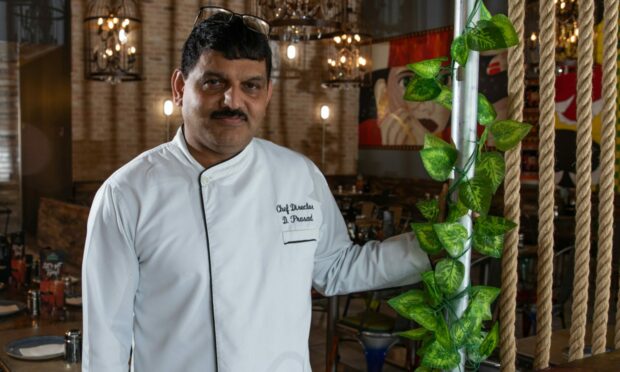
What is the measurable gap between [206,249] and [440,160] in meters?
0.69

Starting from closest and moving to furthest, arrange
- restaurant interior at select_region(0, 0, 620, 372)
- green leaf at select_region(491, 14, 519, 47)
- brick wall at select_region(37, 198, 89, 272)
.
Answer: green leaf at select_region(491, 14, 519, 47) < restaurant interior at select_region(0, 0, 620, 372) < brick wall at select_region(37, 198, 89, 272)

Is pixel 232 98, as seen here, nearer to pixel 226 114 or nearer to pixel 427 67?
pixel 226 114

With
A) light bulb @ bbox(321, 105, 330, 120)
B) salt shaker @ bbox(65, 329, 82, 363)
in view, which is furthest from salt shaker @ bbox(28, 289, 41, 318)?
light bulb @ bbox(321, 105, 330, 120)

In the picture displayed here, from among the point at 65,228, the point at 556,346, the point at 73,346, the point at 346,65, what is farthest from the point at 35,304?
the point at 346,65

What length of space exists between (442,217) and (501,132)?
203 mm

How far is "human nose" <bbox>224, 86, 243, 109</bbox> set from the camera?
159cm

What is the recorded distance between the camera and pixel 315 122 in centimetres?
1166

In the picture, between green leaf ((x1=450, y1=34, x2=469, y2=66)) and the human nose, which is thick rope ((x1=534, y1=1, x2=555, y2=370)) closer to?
green leaf ((x1=450, y1=34, x2=469, y2=66))

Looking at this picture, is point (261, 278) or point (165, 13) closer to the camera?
point (261, 278)

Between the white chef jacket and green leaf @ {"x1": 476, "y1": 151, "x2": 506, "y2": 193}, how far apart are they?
0.47 meters

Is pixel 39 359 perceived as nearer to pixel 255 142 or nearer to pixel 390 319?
pixel 255 142

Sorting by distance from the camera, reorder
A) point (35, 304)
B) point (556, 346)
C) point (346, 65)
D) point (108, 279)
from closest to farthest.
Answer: point (108, 279)
point (556, 346)
point (35, 304)
point (346, 65)

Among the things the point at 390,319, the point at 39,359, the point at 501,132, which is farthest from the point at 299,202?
the point at 390,319

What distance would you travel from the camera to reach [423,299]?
3.98 feet
